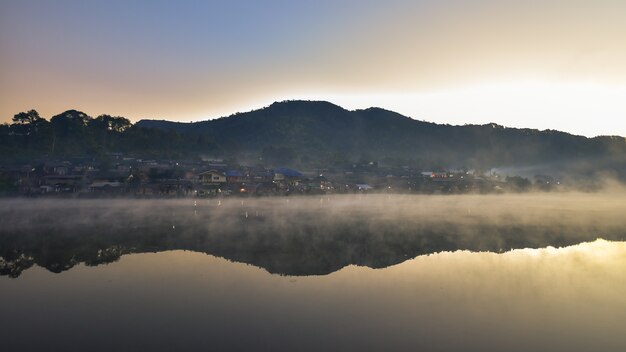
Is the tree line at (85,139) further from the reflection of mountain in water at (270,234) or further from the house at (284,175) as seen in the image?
the reflection of mountain in water at (270,234)

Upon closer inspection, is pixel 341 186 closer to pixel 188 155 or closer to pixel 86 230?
pixel 188 155

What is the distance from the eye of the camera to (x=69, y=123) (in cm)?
8231

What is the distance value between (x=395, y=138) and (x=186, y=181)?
121 metres

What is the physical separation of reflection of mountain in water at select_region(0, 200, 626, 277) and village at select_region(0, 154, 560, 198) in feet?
33.5

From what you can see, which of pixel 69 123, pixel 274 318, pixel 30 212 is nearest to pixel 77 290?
pixel 274 318

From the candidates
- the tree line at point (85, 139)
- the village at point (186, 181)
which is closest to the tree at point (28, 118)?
the tree line at point (85, 139)

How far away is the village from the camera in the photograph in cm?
5019

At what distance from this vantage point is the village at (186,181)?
5019 cm

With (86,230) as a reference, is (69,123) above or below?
above

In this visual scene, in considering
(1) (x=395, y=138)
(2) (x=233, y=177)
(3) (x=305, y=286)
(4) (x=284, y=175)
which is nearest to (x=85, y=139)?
(2) (x=233, y=177)

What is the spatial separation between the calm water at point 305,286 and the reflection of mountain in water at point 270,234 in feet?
0.62

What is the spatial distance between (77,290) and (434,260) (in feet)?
56.4

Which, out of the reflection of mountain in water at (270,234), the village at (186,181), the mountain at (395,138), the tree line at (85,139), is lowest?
the reflection of mountain in water at (270,234)

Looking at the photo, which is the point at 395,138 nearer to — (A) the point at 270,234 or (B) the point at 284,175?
(B) the point at 284,175
